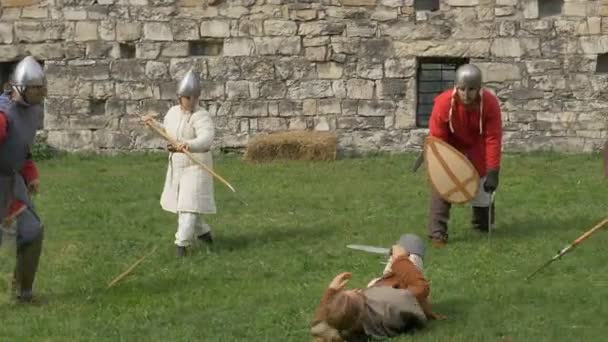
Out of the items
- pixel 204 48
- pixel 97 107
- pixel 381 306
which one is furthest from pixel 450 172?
pixel 97 107

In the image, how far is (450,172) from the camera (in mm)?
10148

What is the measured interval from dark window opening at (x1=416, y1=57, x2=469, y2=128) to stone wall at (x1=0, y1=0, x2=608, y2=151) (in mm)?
310

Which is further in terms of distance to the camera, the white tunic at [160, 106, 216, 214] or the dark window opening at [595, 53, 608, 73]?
the dark window opening at [595, 53, 608, 73]

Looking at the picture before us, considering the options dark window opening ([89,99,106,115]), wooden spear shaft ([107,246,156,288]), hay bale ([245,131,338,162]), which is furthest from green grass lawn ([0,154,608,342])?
dark window opening ([89,99,106,115])

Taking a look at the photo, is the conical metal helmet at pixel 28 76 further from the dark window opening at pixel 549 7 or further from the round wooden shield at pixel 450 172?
the dark window opening at pixel 549 7

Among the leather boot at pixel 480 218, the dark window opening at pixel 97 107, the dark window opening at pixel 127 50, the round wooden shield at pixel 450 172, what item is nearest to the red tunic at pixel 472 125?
the round wooden shield at pixel 450 172

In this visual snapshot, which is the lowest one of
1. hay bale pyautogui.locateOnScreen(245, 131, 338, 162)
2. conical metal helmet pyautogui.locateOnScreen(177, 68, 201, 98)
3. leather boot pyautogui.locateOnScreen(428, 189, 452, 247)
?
hay bale pyautogui.locateOnScreen(245, 131, 338, 162)

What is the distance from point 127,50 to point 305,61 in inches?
86.8

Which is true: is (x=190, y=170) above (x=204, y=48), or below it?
below

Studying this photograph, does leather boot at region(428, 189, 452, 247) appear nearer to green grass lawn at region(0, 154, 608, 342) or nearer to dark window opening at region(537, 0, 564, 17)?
green grass lawn at region(0, 154, 608, 342)

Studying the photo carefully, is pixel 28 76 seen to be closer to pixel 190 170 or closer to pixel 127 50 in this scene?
pixel 190 170

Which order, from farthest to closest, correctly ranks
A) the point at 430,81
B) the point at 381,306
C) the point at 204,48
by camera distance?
1. the point at 430,81
2. the point at 204,48
3. the point at 381,306

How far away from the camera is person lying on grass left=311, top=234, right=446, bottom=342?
285 inches

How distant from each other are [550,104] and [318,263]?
664 centimetres
